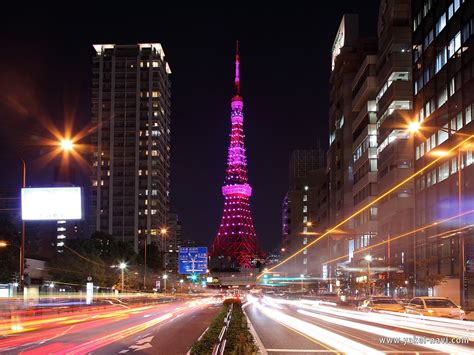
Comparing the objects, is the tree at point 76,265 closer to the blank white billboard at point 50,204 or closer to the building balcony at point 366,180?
the building balcony at point 366,180

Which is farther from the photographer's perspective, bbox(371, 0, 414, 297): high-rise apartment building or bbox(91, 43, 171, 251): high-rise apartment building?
bbox(91, 43, 171, 251): high-rise apartment building

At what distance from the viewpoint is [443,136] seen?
6034 centimetres

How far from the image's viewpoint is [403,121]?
7675 centimetres

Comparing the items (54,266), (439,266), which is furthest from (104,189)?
(439,266)

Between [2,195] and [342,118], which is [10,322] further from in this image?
[342,118]

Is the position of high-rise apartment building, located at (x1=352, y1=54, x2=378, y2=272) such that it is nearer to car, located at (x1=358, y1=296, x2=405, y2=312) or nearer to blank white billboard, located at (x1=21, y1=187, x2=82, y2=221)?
car, located at (x1=358, y1=296, x2=405, y2=312)

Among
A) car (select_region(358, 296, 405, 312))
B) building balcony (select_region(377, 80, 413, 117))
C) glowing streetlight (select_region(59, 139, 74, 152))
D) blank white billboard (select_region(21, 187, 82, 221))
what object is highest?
building balcony (select_region(377, 80, 413, 117))

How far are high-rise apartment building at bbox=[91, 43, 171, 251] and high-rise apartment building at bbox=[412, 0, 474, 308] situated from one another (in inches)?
5183

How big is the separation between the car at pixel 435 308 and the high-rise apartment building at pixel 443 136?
42.9 feet

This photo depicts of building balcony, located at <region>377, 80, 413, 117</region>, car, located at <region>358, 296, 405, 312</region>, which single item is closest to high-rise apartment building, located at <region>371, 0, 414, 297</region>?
building balcony, located at <region>377, 80, 413, 117</region>

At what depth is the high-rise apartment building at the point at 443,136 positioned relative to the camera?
5362cm

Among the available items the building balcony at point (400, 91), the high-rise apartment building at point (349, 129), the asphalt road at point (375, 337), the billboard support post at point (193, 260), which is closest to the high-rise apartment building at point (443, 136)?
the building balcony at point (400, 91)

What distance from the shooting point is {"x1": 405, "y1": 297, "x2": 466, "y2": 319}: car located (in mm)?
35750

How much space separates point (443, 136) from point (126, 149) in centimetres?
14566
